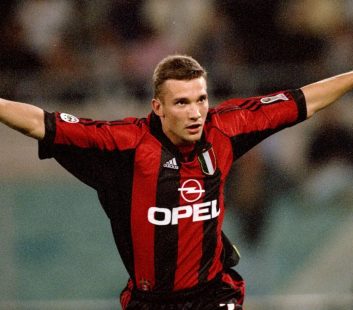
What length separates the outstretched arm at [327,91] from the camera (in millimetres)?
3807

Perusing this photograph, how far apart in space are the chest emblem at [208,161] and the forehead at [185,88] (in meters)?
0.29

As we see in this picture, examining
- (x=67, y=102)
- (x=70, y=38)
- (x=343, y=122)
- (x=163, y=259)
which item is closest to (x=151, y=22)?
(x=70, y=38)

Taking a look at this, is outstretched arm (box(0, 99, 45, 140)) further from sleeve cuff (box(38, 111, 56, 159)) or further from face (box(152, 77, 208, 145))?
face (box(152, 77, 208, 145))

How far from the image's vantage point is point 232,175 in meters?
5.76

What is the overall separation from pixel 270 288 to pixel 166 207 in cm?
211

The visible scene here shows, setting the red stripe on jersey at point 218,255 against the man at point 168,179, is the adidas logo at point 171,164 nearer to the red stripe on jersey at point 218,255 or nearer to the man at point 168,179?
the man at point 168,179

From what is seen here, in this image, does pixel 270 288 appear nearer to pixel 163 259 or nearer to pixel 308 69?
pixel 308 69

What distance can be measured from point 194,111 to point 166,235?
1.82ft

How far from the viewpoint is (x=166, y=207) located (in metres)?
3.61

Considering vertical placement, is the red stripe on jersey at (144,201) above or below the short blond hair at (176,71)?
below

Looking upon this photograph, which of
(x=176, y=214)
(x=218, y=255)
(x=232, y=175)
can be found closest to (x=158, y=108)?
(x=176, y=214)

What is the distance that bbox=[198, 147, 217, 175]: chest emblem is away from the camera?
3686 millimetres

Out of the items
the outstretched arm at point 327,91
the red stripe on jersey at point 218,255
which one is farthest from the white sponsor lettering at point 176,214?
the outstretched arm at point 327,91

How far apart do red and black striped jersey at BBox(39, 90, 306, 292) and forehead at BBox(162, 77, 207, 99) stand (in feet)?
0.57
